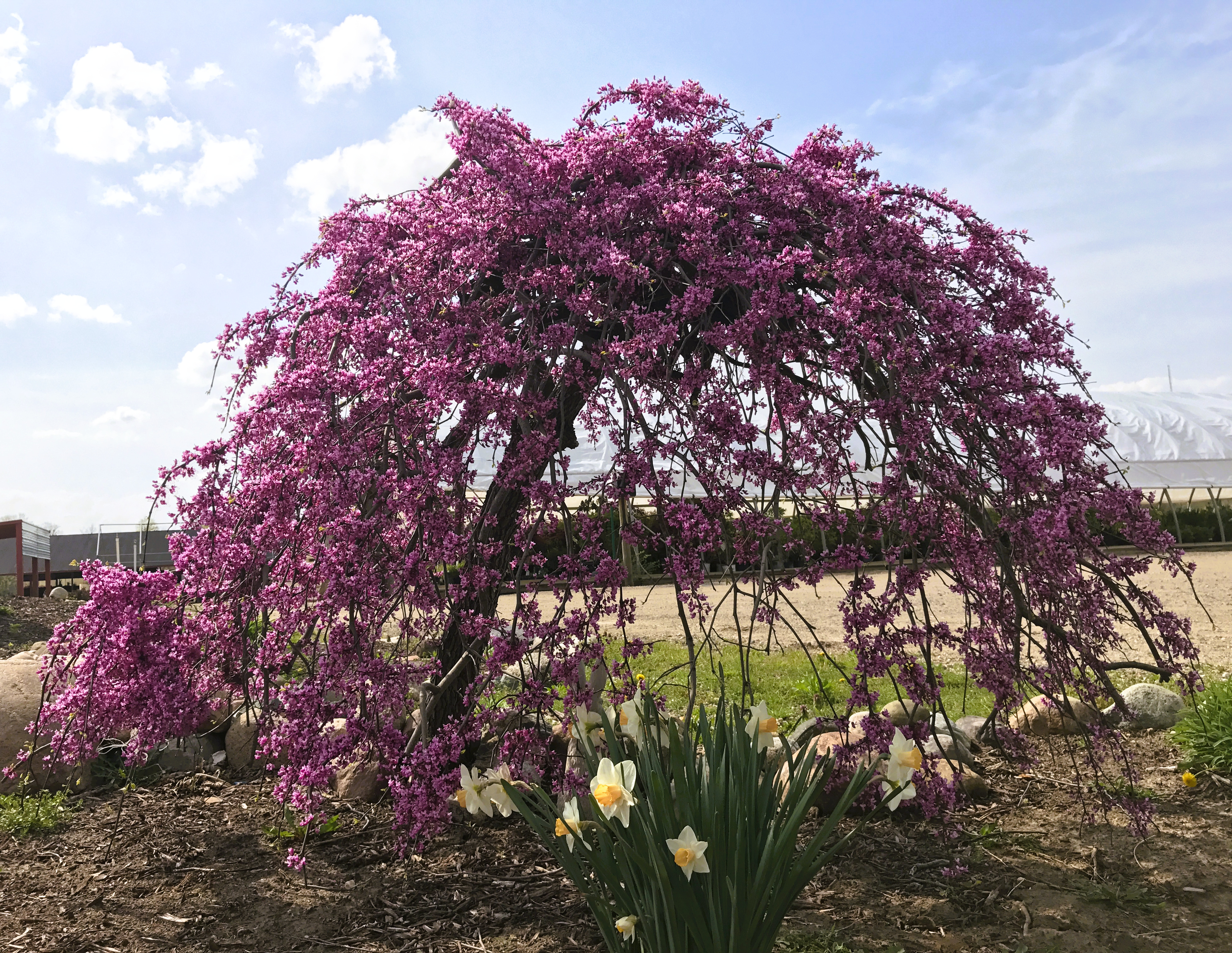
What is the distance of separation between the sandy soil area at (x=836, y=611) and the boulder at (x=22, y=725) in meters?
3.42

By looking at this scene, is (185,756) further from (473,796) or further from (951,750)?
(951,750)

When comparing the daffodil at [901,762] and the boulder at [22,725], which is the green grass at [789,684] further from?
the boulder at [22,725]

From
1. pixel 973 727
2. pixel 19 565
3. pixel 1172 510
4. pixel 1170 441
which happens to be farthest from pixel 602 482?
pixel 1170 441

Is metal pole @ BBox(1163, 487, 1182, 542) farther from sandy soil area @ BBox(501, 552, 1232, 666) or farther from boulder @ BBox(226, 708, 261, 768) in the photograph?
boulder @ BBox(226, 708, 261, 768)

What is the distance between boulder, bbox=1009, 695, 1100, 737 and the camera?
15.2ft

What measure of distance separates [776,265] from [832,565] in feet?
3.42

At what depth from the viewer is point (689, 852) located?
6.57 ft

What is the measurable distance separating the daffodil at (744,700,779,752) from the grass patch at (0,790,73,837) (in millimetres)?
3317

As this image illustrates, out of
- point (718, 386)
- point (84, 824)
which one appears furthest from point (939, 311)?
point (84, 824)

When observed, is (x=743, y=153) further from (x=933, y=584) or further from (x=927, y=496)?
(x=933, y=584)

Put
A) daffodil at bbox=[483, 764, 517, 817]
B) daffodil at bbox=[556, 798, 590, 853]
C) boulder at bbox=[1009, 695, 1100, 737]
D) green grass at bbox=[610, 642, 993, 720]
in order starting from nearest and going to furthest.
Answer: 1. daffodil at bbox=[556, 798, 590, 853]
2. daffodil at bbox=[483, 764, 517, 817]
3. boulder at bbox=[1009, 695, 1100, 737]
4. green grass at bbox=[610, 642, 993, 720]

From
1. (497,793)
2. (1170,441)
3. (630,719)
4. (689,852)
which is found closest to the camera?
(689,852)

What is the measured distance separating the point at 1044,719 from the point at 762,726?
297cm

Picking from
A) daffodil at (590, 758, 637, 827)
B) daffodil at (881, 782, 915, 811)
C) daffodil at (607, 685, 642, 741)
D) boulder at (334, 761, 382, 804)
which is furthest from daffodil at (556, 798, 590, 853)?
boulder at (334, 761, 382, 804)
